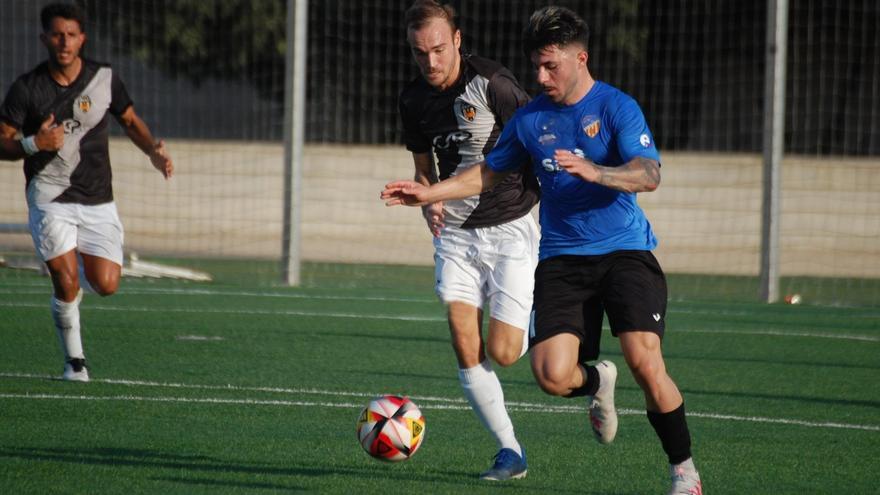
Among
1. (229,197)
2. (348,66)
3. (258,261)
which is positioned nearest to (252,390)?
(258,261)

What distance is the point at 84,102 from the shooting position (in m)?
9.30

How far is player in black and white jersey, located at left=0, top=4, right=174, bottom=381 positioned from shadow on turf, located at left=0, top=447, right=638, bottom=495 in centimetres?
A: 236

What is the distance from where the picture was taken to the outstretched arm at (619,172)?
17.5ft

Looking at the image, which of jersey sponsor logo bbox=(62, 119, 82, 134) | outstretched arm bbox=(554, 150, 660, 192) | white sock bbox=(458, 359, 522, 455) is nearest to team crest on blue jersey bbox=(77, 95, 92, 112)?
jersey sponsor logo bbox=(62, 119, 82, 134)

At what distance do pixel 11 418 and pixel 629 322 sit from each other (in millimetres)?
3716

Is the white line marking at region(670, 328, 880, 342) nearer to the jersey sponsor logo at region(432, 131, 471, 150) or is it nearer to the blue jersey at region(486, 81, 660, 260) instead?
the jersey sponsor logo at region(432, 131, 471, 150)

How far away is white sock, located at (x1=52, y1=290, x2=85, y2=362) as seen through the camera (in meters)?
8.95

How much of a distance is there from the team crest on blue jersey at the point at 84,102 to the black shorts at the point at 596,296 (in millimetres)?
4397

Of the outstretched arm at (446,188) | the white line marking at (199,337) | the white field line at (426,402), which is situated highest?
the outstretched arm at (446,188)

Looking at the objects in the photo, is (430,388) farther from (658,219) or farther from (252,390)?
(658,219)

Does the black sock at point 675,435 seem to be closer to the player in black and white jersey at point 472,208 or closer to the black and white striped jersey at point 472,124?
the player in black and white jersey at point 472,208

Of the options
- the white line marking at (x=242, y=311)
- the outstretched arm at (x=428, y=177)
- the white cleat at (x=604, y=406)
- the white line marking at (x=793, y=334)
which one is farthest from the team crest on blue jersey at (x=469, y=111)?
the white line marking at (x=242, y=311)

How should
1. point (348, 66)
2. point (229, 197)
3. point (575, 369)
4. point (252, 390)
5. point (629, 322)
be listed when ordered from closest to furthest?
point (629, 322)
point (575, 369)
point (252, 390)
point (229, 197)
point (348, 66)

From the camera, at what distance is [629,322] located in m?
5.78
